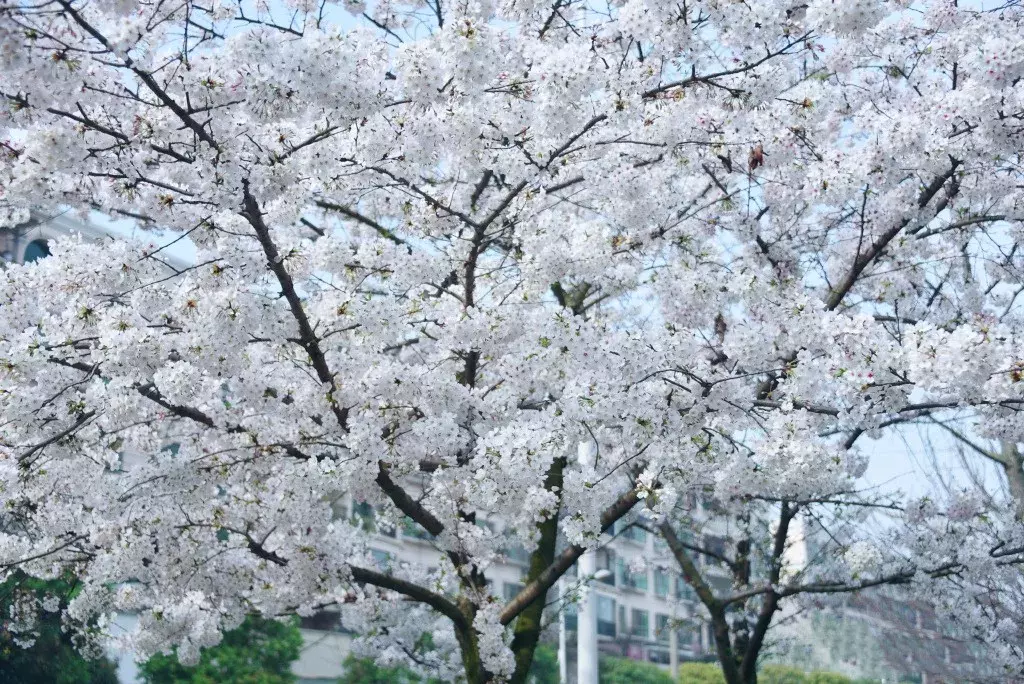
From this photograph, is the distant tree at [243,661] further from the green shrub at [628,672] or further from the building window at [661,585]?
the building window at [661,585]

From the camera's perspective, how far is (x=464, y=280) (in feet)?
28.8

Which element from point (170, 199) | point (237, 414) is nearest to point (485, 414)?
point (237, 414)

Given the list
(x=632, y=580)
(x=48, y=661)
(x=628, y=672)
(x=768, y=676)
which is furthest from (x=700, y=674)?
(x=48, y=661)

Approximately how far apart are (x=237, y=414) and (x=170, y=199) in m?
2.47

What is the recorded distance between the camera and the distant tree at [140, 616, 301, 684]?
2044cm

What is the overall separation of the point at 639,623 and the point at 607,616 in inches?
158

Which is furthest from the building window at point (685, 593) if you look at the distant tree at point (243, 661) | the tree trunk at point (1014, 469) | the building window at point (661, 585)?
the tree trunk at point (1014, 469)

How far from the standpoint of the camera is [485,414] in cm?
788

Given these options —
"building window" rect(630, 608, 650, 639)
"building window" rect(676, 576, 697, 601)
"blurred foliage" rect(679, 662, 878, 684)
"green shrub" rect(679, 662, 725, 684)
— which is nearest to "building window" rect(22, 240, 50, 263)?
"building window" rect(676, 576, 697, 601)

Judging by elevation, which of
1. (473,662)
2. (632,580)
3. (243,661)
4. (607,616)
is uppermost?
(632,580)

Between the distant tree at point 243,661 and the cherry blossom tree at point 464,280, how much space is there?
37.1 feet

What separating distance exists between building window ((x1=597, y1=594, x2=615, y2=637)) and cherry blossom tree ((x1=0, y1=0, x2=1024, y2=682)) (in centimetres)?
4487

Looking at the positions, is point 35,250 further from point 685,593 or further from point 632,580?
point 632,580

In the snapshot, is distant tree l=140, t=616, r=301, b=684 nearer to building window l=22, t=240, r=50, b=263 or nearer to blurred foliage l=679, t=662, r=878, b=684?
building window l=22, t=240, r=50, b=263
